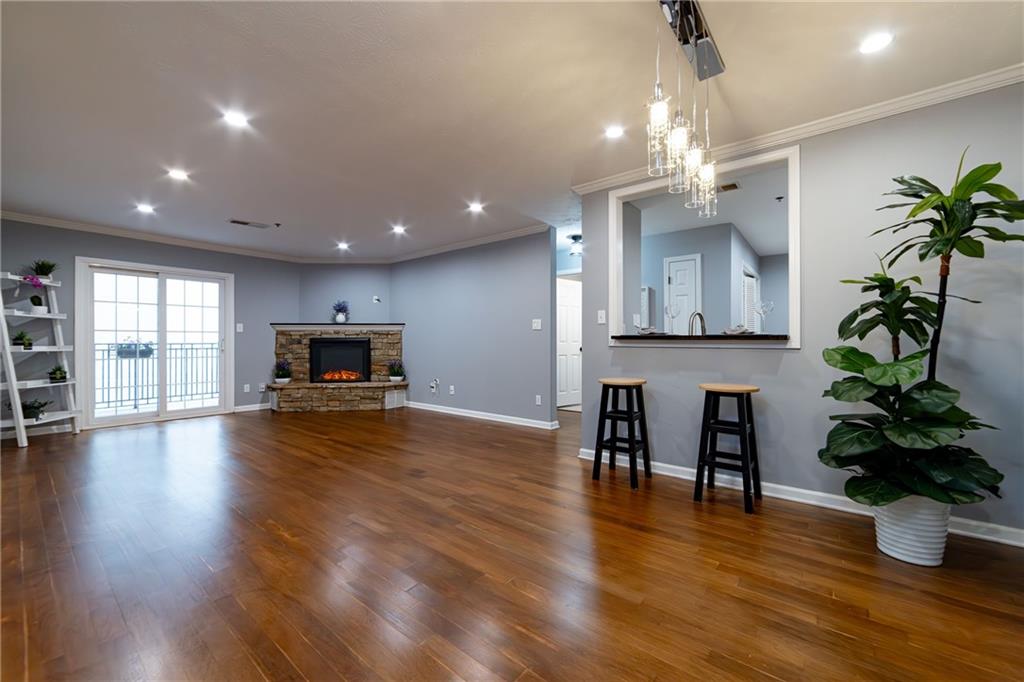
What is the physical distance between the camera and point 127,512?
2598 mm

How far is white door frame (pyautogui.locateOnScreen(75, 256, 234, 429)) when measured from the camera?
199 inches

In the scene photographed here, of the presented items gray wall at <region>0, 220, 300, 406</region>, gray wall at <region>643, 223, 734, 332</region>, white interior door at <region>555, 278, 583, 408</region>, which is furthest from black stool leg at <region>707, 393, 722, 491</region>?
gray wall at <region>0, 220, 300, 406</region>

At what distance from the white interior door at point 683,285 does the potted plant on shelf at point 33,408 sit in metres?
7.14

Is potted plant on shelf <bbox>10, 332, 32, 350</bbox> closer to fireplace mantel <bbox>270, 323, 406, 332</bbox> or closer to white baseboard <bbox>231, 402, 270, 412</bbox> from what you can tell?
white baseboard <bbox>231, 402, 270, 412</bbox>

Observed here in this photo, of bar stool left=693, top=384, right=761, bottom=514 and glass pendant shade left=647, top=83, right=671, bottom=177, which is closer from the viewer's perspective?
glass pendant shade left=647, top=83, right=671, bottom=177

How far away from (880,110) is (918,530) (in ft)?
7.57

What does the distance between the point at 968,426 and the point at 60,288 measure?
786 cm

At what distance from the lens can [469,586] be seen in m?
1.83

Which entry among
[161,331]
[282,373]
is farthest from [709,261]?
[161,331]

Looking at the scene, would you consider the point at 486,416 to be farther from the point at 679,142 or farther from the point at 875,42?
the point at 875,42

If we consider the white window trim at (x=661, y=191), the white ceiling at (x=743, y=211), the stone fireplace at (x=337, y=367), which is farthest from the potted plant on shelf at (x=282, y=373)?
the white ceiling at (x=743, y=211)

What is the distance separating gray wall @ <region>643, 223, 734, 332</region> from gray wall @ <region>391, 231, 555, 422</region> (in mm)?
1634

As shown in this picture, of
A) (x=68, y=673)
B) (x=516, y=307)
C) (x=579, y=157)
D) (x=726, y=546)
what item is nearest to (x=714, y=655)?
(x=726, y=546)

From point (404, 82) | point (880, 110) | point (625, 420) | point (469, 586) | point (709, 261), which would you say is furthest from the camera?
point (709, 261)
